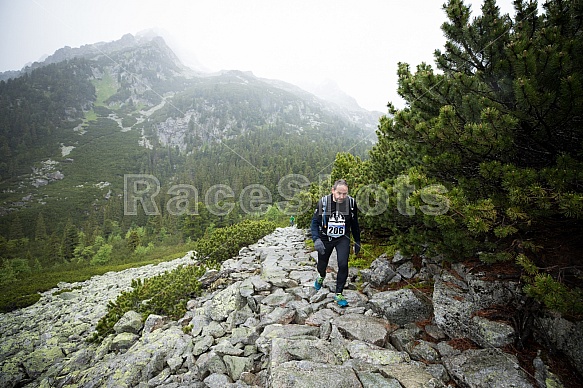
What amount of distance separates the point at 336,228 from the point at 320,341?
7.02ft

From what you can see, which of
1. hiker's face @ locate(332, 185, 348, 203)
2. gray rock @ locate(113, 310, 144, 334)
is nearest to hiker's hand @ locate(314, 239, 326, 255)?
hiker's face @ locate(332, 185, 348, 203)

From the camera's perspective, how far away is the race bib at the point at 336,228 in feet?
17.3

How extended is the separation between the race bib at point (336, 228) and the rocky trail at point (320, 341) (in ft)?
4.76

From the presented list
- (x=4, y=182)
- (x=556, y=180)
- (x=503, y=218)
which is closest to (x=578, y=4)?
(x=556, y=180)

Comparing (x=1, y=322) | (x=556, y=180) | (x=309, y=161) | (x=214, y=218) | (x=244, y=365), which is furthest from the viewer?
(x=309, y=161)

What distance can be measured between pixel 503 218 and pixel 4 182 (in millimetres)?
135943

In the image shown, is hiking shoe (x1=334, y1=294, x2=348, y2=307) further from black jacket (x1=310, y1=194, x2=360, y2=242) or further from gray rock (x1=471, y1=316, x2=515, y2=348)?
gray rock (x1=471, y1=316, x2=515, y2=348)

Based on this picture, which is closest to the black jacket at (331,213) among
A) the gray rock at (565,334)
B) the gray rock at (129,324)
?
the gray rock at (565,334)

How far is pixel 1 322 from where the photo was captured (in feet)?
40.8

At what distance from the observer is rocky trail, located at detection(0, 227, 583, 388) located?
3100 millimetres

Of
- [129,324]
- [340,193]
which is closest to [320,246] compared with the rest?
[340,193]

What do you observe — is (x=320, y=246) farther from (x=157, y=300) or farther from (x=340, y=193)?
(x=157, y=300)

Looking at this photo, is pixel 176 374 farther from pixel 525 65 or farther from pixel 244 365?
pixel 525 65

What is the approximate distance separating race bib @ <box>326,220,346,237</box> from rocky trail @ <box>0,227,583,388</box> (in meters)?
1.45
